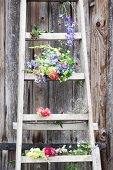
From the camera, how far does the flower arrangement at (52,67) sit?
363cm

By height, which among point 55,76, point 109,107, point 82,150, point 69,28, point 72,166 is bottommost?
point 72,166

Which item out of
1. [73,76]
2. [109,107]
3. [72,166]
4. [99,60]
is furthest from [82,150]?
[99,60]

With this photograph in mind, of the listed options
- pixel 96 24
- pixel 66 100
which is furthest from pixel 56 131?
pixel 96 24

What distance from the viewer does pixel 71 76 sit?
368cm

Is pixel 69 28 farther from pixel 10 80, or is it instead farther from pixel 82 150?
pixel 82 150

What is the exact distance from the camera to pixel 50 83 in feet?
13.7

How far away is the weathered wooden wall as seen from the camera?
4117 millimetres

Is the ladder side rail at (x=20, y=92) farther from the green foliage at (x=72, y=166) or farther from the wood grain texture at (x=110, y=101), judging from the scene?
the wood grain texture at (x=110, y=101)

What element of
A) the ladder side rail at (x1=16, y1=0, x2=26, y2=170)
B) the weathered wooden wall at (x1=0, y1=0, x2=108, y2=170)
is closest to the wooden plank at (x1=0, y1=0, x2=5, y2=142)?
the weathered wooden wall at (x1=0, y1=0, x2=108, y2=170)

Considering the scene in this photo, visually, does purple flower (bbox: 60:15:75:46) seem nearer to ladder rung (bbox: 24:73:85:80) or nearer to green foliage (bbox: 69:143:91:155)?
ladder rung (bbox: 24:73:85:80)

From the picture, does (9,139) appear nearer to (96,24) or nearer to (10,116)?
(10,116)

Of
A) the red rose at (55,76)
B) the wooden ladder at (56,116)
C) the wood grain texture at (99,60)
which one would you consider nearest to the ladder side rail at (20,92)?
the wooden ladder at (56,116)

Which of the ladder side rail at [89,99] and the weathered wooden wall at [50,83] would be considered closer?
the ladder side rail at [89,99]

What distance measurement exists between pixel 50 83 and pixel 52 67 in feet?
1.80
